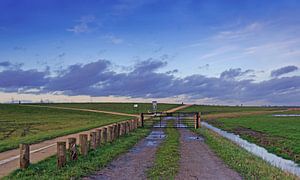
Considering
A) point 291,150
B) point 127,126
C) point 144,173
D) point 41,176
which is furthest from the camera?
point 127,126

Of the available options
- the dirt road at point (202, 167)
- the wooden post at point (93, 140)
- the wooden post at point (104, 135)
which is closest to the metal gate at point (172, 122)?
the wooden post at point (104, 135)

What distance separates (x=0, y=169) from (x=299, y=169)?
1202cm

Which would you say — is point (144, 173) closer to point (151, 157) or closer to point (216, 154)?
point (151, 157)

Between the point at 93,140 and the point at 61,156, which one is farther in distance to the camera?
the point at 93,140

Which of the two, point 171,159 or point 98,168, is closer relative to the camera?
point 98,168

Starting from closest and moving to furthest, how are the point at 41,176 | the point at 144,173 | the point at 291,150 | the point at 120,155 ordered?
the point at 41,176 < the point at 144,173 < the point at 120,155 < the point at 291,150

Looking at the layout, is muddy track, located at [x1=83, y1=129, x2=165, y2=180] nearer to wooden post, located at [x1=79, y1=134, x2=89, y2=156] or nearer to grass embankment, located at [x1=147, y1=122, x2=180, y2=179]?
grass embankment, located at [x1=147, y1=122, x2=180, y2=179]

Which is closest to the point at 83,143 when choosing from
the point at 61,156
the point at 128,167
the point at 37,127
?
the point at 61,156

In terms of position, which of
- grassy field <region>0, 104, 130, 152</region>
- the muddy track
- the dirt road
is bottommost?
the dirt road

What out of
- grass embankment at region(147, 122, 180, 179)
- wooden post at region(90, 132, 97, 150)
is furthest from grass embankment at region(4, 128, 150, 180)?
grass embankment at region(147, 122, 180, 179)

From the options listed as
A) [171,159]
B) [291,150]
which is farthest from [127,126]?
[171,159]

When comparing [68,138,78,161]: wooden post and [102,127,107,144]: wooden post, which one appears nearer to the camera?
[68,138,78,161]: wooden post

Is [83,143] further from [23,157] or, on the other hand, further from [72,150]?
[23,157]

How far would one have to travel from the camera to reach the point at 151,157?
1856 centimetres
